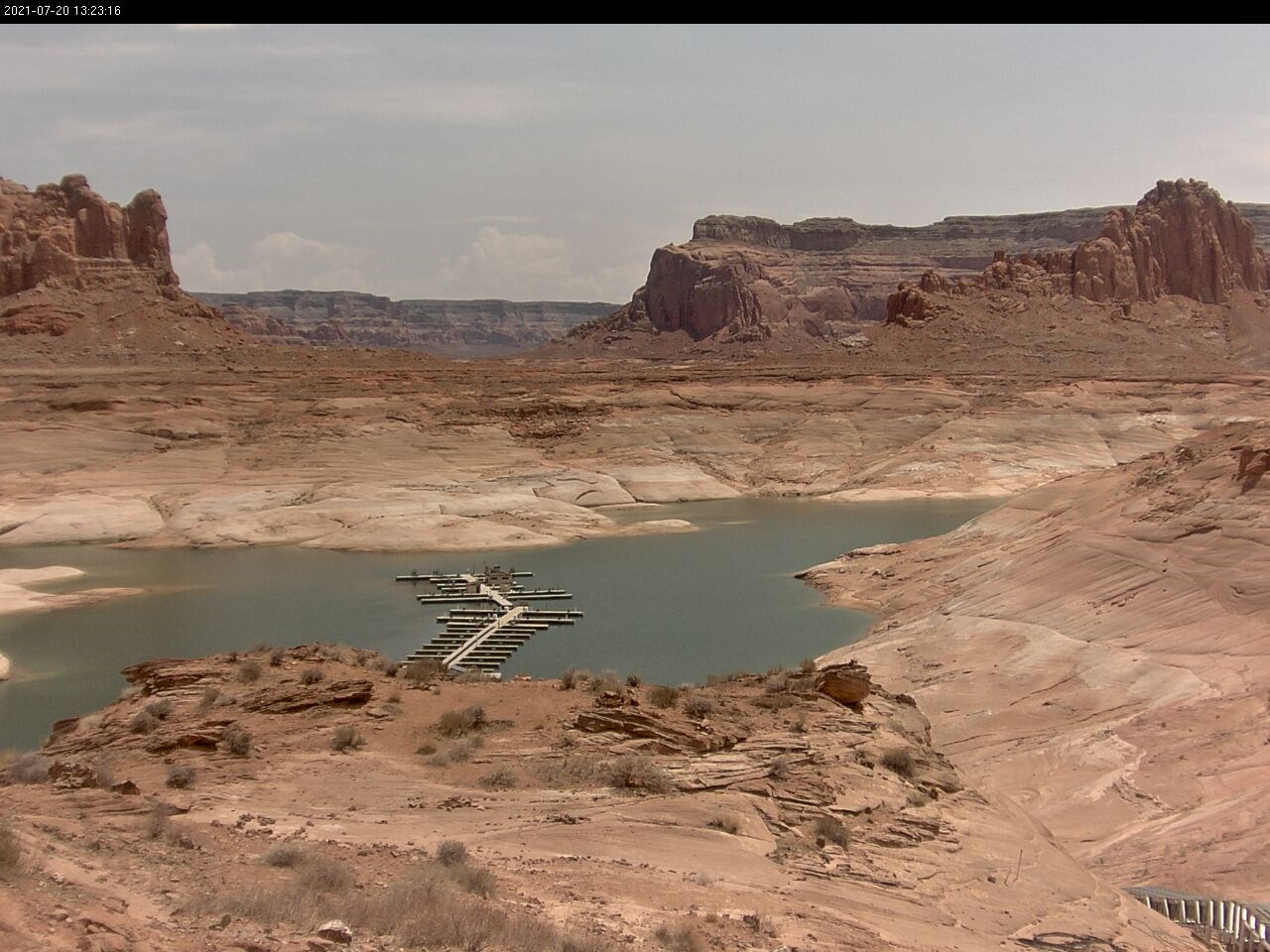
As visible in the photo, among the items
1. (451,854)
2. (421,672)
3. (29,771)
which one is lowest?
(421,672)

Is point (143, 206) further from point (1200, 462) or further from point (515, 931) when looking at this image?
point (515, 931)

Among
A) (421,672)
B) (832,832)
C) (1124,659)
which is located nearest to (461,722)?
(421,672)

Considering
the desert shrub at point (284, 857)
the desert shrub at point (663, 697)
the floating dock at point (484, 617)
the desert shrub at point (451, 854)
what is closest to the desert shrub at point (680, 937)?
the desert shrub at point (451, 854)

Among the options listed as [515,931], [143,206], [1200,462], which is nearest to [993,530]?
[1200,462]

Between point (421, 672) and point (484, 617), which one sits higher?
point (421, 672)

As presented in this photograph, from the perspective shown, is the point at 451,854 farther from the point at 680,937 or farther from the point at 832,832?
the point at 832,832

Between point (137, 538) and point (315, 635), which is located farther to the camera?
point (137, 538)

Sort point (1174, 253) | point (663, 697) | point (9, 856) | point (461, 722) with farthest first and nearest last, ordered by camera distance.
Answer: point (1174, 253), point (663, 697), point (461, 722), point (9, 856)
